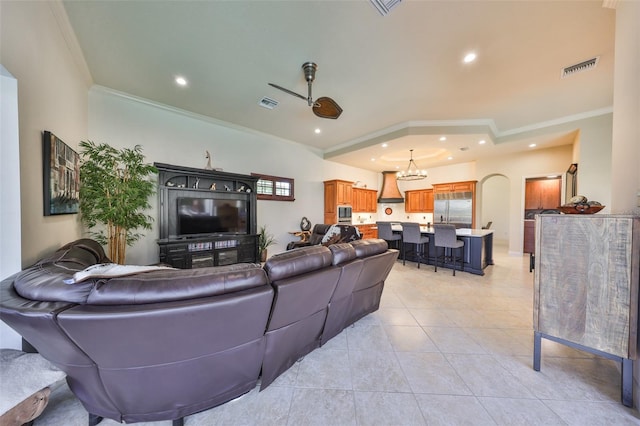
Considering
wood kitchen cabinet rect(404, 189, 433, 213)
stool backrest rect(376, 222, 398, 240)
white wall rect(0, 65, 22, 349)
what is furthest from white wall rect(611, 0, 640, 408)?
wood kitchen cabinet rect(404, 189, 433, 213)

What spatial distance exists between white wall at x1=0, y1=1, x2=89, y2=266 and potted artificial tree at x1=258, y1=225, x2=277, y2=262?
2947 mm

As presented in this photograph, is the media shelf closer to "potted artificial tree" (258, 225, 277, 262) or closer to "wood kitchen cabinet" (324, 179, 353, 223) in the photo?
"potted artificial tree" (258, 225, 277, 262)

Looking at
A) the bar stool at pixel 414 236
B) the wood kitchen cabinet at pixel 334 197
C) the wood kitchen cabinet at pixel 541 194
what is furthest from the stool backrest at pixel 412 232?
the wood kitchen cabinet at pixel 541 194

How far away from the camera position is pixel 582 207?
5.17 ft

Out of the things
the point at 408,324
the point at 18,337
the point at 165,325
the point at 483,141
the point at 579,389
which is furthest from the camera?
the point at 483,141

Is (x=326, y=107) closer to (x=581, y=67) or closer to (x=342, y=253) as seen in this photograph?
(x=342, y=253)

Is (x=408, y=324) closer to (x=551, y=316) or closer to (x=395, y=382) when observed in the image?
(x=395, y=382)

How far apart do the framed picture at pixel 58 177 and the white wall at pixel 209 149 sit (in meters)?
1.36

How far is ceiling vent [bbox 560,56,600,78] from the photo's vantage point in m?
2.58

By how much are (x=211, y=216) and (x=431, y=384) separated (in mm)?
4110

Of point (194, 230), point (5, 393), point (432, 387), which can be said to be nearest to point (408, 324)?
point (432, 387)

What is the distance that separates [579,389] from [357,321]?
1678 millimetres

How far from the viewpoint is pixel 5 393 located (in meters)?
1.04

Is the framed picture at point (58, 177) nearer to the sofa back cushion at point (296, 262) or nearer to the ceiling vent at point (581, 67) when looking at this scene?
the sofa back cushion at point (296, 262)
